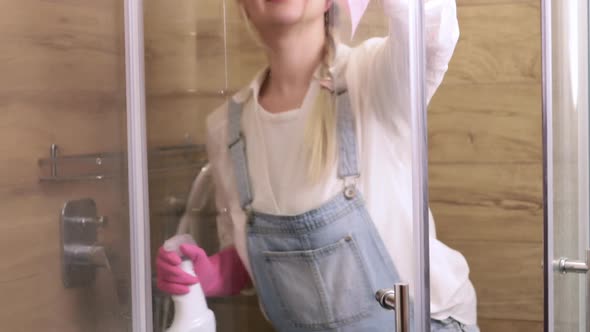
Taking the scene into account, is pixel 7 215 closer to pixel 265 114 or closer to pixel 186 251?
pixel 186 251

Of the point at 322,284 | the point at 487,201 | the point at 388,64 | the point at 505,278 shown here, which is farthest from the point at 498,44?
the point at 322,284

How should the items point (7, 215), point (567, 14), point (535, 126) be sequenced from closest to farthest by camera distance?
point (7, 215), point (567, 14), point (535, 126)

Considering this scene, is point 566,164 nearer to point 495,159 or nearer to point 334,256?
point 495,159

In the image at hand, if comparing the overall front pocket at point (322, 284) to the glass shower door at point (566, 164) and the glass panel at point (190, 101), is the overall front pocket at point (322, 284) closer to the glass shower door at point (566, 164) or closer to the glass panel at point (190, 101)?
the glass panel at point (190, 101)

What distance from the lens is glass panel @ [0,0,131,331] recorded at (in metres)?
0.94

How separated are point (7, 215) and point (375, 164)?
448 mm

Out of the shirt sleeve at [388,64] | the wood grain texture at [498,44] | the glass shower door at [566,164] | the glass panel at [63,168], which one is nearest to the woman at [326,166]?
the shirt sleeve at [388,64]

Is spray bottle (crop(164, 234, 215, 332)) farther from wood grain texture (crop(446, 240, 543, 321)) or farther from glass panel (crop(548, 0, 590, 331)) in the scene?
wood grain texture (crop(446, 240, 543, 321))

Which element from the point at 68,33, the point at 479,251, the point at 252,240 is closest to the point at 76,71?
the point at 68,33

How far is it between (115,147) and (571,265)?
0.75m

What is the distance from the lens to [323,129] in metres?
0.96

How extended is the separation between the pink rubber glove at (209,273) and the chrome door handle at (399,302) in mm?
173

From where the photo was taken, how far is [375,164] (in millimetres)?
953

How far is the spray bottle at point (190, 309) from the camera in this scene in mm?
1000
